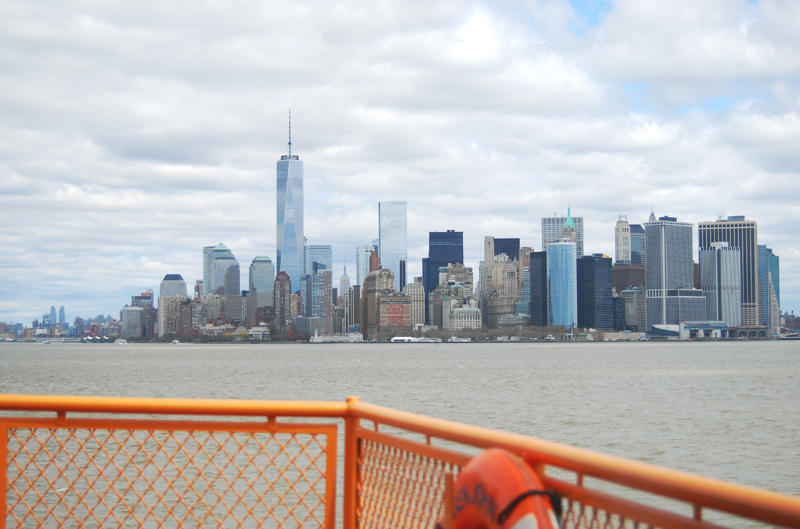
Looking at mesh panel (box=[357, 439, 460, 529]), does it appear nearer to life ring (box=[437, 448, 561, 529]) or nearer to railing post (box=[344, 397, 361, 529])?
railing post (box=[344, 397, 361, 529])

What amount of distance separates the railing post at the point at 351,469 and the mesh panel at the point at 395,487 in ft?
0.11

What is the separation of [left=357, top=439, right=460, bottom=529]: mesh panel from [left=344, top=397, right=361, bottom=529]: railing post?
0.11 ft

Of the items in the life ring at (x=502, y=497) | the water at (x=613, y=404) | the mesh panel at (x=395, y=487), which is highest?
the life ring at (x=502, y=497)

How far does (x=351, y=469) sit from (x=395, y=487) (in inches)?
19.7

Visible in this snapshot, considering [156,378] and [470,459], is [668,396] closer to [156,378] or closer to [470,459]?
[156,378]

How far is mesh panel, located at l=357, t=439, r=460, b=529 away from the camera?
14.7ft

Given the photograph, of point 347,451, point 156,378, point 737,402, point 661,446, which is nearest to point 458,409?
point 661,446

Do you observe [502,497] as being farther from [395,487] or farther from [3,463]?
[3,463]

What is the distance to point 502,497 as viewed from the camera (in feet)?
11.2

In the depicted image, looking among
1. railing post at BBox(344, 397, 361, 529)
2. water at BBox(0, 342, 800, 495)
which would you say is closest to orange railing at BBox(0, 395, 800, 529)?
railing post at BBox(344, 397, 361, 529)

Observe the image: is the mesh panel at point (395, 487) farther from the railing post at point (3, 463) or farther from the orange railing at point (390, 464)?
the railing post at point (3, 463)

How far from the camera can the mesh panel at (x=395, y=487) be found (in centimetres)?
447

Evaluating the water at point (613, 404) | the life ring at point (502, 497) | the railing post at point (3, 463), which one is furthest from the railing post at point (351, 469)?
the water at point (613, 404)

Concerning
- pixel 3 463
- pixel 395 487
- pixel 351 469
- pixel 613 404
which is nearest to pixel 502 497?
pixel 395 487
